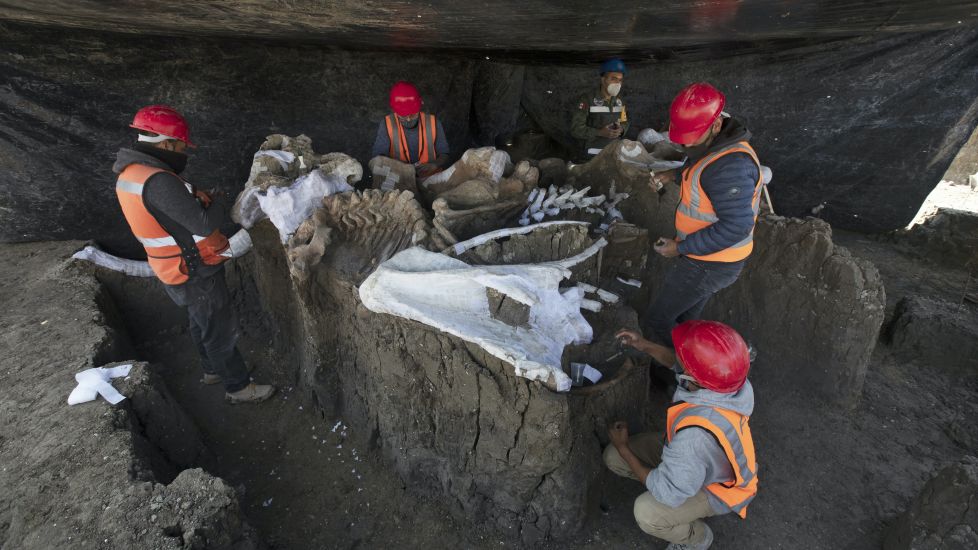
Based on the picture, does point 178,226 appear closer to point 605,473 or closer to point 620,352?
point 620,352

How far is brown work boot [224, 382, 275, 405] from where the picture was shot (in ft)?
11.7

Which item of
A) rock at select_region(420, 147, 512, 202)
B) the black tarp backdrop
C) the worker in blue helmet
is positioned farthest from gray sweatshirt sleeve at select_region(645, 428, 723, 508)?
the black tarp backdrop

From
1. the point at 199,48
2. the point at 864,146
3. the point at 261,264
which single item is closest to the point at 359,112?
the point at 199,48

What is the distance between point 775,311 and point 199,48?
4.94 metres

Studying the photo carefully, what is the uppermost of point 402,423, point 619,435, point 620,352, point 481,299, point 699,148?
point 699,148

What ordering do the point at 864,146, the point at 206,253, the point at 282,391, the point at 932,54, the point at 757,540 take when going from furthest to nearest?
the point at 864,146 < the point at 932,54 < the point at 282,391 < the point at 206,253 < the point at 757,540

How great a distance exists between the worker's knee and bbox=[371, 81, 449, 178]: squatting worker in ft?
8.87

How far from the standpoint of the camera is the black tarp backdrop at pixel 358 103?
361cm

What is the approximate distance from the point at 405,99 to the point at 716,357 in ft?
9.73

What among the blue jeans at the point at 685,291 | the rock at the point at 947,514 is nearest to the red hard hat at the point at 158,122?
the blue jeans at the point at 685,291

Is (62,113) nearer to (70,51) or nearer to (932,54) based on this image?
(70,51)

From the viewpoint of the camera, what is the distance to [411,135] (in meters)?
4.04

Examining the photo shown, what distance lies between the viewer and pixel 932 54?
167 inches

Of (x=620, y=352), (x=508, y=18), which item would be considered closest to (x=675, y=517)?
(x=620, y=352)
